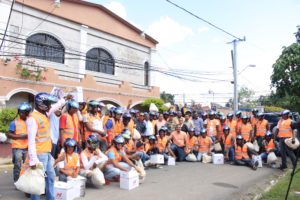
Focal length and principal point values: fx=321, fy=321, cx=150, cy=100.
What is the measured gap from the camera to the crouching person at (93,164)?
22.4ft

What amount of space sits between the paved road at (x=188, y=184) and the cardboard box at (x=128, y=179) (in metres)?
0.14

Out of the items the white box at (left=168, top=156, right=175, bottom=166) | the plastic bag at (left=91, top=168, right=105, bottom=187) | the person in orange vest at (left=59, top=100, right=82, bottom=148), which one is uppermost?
the person in orange vest at (left=59, top=100, right=82, bottom=148)

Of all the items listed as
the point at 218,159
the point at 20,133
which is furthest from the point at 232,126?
the point at 20,133

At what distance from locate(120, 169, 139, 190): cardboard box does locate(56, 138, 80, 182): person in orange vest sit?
3.38ft

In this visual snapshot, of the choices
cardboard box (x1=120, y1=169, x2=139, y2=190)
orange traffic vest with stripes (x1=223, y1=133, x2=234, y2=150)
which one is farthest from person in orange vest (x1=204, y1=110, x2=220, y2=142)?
cardboard box (x1=120, y1=169, x2=139, y2=190)

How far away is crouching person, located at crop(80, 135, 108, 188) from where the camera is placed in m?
6.83

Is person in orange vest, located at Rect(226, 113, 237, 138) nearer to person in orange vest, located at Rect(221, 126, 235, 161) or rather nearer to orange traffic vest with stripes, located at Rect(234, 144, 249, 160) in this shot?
person in orange vest, located at Rect(221, 126, 235, 161)

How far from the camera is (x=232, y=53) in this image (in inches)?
955

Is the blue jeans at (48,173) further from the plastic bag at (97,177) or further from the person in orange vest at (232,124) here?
the person in orange vest at (232,124)

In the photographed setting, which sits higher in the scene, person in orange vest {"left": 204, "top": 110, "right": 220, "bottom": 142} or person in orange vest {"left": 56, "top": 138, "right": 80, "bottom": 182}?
person in orange vest {"left": 204, "top": 110, "right": 220, "bottom": 142}

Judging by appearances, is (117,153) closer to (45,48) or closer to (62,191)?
(62,191)

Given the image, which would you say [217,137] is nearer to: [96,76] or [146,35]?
[96,76]

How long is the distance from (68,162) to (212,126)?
7.22 metres

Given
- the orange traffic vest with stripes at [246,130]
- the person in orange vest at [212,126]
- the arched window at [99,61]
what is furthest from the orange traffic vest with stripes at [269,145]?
the arched window at [99,61]
